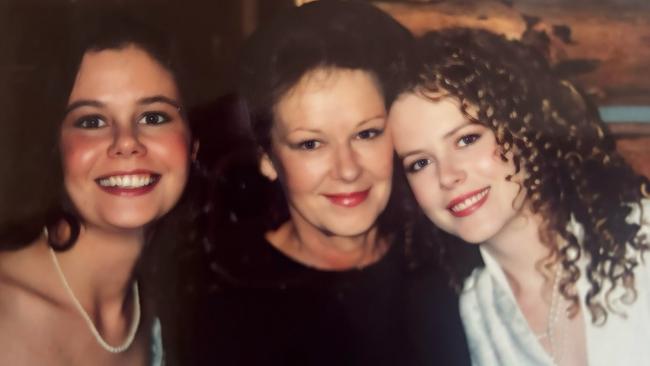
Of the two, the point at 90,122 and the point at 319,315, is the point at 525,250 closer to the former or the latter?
the point at 319,315

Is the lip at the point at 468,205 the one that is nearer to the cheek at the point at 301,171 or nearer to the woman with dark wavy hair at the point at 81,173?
the cheek at the point at 301,171

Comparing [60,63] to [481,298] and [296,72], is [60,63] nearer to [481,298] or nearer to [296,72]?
[296,72]

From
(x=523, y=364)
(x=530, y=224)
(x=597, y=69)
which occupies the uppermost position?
(x=597, y=69)

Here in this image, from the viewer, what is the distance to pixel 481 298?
0.76 metres

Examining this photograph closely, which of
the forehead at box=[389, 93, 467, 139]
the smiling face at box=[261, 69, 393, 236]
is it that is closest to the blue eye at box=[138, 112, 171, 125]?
the smiling face at box=[261, 69, 393, 236]

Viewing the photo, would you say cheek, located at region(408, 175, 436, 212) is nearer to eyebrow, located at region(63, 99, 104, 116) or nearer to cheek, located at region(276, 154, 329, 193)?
cheek, located at region(276, 154, 329, 193)

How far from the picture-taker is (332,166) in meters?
0.72

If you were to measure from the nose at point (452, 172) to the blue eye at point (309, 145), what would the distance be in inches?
4.5

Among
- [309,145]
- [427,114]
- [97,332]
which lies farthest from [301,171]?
[97,332]

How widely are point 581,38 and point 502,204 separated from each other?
0.57 feet

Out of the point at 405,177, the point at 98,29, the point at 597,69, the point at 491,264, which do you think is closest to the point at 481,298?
the point at 491,264

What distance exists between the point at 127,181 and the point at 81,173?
43 millimetres

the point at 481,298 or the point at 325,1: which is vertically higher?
the point at 325,1

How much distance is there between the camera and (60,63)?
0.72 m
